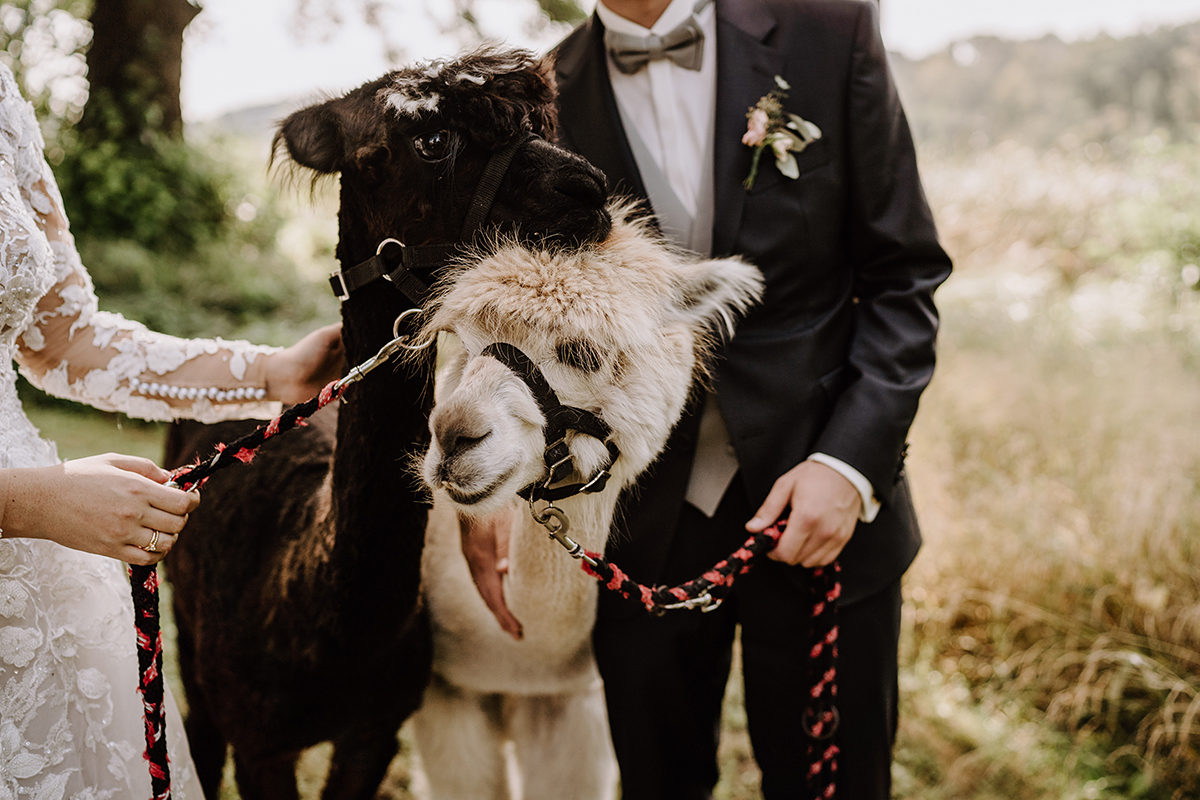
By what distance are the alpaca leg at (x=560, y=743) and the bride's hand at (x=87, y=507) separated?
1.37m

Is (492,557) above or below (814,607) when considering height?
above

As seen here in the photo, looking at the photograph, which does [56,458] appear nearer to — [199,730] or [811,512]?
[199,730]

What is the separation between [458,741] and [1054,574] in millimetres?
2933

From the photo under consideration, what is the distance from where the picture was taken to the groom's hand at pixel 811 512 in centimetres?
161

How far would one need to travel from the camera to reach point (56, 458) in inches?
60.5

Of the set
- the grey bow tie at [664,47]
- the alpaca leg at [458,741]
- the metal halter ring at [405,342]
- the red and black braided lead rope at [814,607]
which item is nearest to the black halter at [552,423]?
the metal halter ring at [405,342]

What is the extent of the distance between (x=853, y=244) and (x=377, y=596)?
1355mm

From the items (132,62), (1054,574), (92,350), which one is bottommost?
(1054,574)

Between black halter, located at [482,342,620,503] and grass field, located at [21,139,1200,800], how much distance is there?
2429 mm

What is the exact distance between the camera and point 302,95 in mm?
1495

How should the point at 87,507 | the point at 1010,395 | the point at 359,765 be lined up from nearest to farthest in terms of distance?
the point at 87,507, the point at 359,765, the point at 1010,395

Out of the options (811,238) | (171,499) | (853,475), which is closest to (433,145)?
(171,499)

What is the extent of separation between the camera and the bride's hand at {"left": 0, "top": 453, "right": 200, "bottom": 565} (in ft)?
3.75

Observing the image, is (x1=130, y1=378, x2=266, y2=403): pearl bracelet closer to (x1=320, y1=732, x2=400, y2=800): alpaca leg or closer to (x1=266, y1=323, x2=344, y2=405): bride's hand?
(x1=266, y1=323, x2=344, y2=405): bride's hand
